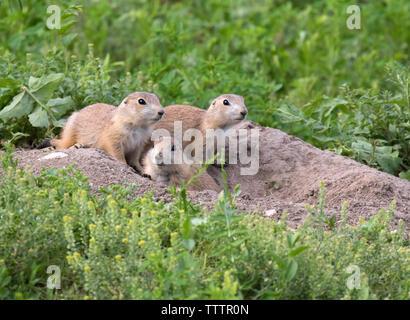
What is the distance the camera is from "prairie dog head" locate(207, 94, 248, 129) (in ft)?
21.6

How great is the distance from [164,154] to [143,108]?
0.45 metres

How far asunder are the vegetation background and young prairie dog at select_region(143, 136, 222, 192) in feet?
3.02

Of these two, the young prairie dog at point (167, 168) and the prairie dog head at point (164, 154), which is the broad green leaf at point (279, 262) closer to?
the young prairie dog at point (167, 168)

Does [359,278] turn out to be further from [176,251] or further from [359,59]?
[359,59]

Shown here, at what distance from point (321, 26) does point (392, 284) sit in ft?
22.7

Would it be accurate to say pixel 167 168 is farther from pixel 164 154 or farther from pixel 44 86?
pixel 44 86

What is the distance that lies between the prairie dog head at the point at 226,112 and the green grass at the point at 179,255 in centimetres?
230

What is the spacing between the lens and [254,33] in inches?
387

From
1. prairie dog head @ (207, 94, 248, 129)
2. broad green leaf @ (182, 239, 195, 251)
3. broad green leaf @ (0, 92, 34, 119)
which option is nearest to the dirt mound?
prairie dog head @ (207, 94, 248, 129)

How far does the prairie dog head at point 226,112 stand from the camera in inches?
259

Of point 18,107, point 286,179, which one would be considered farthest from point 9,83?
point 286,179

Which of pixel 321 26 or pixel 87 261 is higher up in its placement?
pixel 321 26

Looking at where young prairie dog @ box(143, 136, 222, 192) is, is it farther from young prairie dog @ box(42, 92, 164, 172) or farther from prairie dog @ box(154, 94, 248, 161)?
prairie dog @ box(154, 94, 248, 161)
